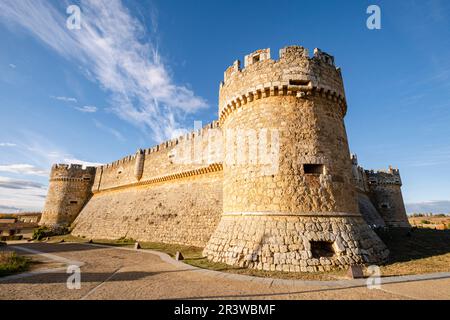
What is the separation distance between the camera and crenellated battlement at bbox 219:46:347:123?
9.10 m

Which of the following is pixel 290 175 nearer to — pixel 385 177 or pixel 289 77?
pixel 289 77

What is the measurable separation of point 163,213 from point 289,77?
13.5 metres

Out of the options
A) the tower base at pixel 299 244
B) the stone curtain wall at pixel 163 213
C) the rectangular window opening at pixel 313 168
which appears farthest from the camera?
the stone curtain wall at pixel 163 213

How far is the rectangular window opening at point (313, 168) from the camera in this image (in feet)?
28.6

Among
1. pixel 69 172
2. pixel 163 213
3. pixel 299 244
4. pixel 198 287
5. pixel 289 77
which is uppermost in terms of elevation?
pixel 69 172

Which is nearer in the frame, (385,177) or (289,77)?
(289,77)

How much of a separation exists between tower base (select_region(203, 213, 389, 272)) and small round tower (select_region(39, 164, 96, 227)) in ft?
89.7

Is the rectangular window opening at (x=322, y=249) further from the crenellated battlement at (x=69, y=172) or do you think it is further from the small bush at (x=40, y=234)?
the crenellated battlement at (x=69, y=172)

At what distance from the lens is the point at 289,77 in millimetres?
9047

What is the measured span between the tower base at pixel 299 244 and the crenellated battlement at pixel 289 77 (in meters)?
5.22

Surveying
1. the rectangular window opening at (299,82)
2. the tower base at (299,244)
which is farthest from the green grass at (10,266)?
the rectangular window opening at (299,82)

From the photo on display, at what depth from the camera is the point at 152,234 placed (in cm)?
1655

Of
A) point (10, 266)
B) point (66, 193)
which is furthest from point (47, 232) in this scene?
point (10, 266)
